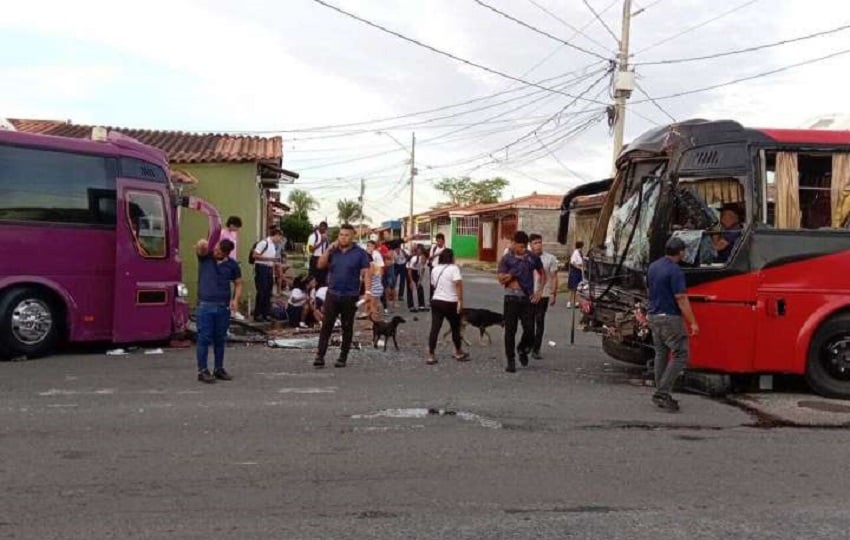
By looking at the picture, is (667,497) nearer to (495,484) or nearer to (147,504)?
(495,484)

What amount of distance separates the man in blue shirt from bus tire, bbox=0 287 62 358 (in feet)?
25.6

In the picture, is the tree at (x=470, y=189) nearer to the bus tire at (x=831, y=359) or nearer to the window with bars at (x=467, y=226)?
the window with bars at (x=467, y=226)

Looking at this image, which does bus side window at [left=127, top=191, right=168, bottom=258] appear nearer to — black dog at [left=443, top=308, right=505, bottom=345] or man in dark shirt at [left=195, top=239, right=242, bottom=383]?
man in dark shirt at [left=195, top=239, right=242, bottom=383]

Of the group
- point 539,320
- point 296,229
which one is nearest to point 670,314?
point 539,320

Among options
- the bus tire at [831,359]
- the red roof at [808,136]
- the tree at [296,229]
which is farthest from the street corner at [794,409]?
the tree at [296,229]

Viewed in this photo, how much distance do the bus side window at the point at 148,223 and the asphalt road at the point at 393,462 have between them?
98.5 inches

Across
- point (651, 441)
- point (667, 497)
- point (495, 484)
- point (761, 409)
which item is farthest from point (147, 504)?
point (761, 409)

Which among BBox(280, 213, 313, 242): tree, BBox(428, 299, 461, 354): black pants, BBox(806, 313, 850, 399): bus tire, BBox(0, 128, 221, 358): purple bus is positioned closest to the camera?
BBox(806, 313, 850, 399): bus tire

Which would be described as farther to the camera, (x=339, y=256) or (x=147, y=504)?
(x=339, y=256)

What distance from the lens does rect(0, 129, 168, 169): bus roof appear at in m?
10.8

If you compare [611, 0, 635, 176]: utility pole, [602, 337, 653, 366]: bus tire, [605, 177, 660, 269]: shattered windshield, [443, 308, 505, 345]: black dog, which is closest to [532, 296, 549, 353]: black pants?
[443, 308, 505, 345]: black dog

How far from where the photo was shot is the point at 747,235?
8.70 meters

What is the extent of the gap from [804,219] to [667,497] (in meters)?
4.77

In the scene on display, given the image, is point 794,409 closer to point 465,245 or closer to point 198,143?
point 198,143
